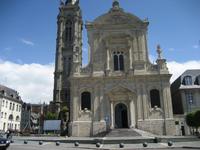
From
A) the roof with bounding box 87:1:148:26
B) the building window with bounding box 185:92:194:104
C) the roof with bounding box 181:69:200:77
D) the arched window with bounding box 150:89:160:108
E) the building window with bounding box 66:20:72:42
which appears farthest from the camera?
the building window with bounding box 66:20:72:42

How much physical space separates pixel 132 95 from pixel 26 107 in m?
50.9

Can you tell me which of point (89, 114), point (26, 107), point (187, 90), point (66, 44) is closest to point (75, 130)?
point (89, 114)

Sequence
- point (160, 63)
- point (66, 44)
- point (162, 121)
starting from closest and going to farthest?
point (162, 121) → point (160, 63) → point (66, 44)

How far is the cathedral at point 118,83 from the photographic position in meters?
34.5

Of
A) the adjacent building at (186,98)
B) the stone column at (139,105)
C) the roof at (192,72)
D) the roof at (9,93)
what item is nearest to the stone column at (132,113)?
the stone column at (139,105)

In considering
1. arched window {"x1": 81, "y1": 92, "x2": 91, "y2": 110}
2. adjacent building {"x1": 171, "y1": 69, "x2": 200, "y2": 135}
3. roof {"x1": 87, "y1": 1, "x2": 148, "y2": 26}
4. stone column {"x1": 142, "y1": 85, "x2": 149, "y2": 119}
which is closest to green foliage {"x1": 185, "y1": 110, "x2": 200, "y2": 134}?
adjacent building {"x1": 171, "y1": 69, "x2": 200, "y2": 135}

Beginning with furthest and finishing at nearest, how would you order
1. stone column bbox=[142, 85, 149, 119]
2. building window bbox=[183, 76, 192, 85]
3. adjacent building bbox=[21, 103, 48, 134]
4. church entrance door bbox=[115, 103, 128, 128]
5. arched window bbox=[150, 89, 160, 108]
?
adjacent building bbox=[21, 103, 48, 134], building window bbox=[183, 76, 192, 85], church entrance door bbox=[115, 103, 128, 128], arched window bbox=[150, 89, 160, 108], stone column bbox=[142, 85, 149, 119]

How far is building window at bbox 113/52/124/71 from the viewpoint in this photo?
125ft

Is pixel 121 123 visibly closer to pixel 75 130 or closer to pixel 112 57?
pixel 75 130

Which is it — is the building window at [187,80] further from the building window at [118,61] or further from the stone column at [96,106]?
the stone column at [96,106]

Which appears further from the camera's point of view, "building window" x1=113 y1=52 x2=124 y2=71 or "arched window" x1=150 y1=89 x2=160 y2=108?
"building window" x1=113 y1=52 x2=124 y2=71

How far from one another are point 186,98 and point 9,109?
43.0 meters

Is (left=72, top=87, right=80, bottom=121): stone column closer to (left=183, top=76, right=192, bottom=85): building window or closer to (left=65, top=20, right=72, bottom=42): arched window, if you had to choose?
(left=183, top=76, right=192, bottom=85): building window

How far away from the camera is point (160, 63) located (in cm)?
3647
